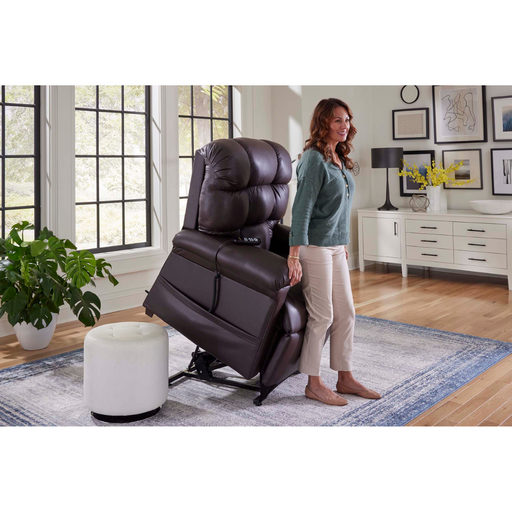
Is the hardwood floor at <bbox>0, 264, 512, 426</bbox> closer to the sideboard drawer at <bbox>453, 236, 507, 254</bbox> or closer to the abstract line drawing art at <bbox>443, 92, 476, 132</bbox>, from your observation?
the sideboard drawer at <bbox>453, 236, 507, 254</bbox>

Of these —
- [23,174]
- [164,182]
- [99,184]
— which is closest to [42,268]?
[23,174]

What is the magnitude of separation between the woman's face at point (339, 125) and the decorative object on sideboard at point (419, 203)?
3.56 meters

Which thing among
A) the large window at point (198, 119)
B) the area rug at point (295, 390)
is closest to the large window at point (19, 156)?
the area rug at point (295, 390)

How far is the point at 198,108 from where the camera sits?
5.38 m

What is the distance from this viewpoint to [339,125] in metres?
2.58

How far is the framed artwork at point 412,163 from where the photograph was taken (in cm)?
619

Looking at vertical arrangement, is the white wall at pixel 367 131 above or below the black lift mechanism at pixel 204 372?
above

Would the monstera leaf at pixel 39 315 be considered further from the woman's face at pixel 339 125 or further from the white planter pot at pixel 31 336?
the woman's face at pixel 339 125

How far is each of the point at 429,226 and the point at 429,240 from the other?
0.45 feet

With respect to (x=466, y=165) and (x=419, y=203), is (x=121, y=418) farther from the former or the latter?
(x=466, y=165)

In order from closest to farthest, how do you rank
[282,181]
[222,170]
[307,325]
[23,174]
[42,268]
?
[307,325]
[222,170]
[282,181]
[42,268]
[23,174]

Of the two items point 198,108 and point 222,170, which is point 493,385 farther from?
point 198,108

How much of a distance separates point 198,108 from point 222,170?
2.70m

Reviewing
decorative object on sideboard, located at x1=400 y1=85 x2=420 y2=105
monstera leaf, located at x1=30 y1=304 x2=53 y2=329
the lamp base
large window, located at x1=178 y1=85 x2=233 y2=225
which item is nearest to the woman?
monstera leaf, located at x1=30 y1=304 x2=53 y2=329
